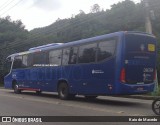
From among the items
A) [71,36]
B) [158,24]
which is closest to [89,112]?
[158,24]

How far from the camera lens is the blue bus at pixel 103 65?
1504 centimetres

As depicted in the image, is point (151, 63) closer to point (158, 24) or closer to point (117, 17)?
point (117, 17)

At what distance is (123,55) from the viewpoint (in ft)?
48.9

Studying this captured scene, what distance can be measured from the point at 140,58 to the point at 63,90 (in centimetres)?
527

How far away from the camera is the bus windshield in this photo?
15.1m

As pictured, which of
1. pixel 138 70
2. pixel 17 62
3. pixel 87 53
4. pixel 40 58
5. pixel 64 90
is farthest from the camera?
pixel 17 62

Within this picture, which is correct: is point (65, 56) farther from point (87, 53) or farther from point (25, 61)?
point (25, 61)

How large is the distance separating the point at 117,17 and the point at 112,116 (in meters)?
28.1

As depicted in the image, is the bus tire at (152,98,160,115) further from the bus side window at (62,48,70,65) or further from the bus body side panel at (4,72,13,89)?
the bus body side panel at (4,72,13,89)

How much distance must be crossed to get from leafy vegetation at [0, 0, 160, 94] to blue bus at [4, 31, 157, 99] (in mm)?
7509

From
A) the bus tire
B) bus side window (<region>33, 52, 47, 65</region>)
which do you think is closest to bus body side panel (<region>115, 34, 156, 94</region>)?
the bus tire

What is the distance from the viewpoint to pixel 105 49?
15789 mm

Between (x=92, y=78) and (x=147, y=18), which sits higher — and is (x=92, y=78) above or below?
below

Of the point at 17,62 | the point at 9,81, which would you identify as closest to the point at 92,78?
the point at 17,62
